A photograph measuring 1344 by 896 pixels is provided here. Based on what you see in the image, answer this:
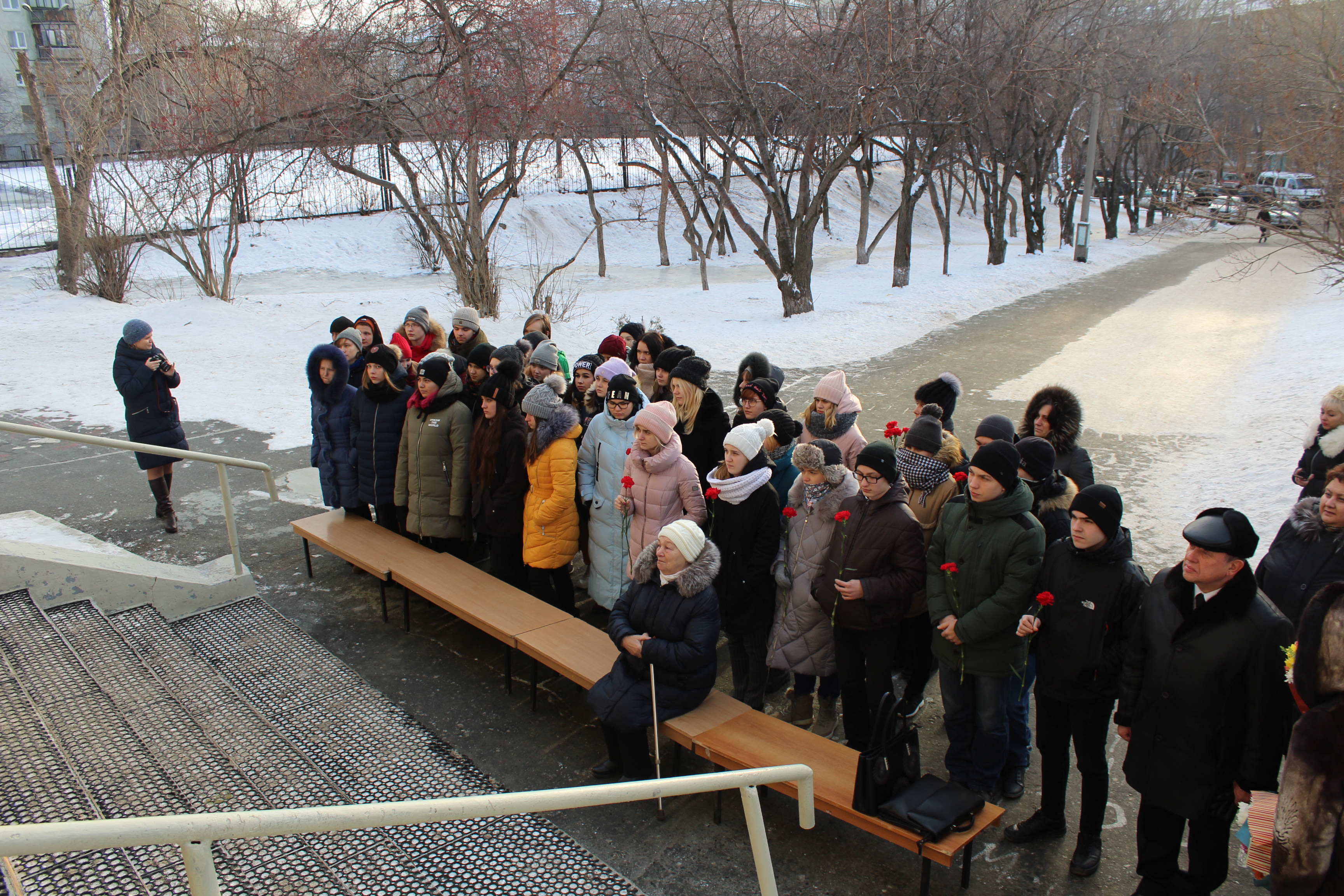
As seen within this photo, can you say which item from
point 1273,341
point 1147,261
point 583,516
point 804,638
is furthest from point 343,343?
point 1147,261

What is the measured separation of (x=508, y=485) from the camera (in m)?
5.70

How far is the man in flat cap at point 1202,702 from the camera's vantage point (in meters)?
3.10

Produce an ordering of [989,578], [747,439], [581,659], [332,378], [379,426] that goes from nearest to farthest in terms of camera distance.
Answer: [989,578] < [747,439] < [581,659] < [379,426] < [332,378]

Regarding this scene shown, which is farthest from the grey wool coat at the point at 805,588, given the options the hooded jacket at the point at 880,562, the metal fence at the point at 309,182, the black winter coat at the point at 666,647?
the metal fence at the point at 309,182

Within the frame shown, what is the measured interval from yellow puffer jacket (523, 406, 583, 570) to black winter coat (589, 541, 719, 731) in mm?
1298

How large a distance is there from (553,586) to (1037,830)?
323cm

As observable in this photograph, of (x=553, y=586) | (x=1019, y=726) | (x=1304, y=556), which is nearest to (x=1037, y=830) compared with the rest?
(x=1019, y=726)

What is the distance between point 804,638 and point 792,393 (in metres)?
8.34

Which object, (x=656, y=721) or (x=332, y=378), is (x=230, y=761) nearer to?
(x=656, y=721)

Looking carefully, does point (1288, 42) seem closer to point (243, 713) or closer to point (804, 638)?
point (804, 638)

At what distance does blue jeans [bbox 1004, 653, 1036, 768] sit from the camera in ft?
14.1

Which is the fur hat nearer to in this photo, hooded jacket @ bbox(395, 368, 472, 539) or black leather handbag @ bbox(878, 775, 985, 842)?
hooded jacket @ bbox(395, 368, 472, 539)

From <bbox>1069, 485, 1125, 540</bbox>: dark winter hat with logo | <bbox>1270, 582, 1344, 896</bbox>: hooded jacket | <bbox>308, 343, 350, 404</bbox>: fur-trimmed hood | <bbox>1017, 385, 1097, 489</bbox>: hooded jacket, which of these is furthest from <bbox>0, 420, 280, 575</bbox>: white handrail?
<bbox>1270, 582, 1344, 896</bbox>: hooded jacket

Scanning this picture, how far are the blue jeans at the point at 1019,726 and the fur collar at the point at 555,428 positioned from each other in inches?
114
